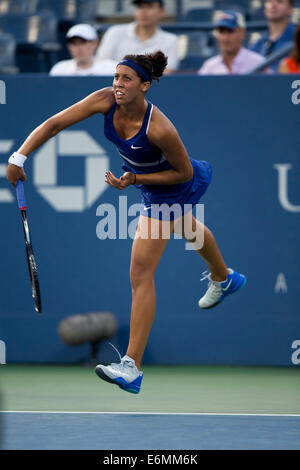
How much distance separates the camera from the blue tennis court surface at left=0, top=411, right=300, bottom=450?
4566mm

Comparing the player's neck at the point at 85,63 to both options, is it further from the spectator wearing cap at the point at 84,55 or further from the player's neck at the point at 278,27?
the player's neck at the point at 278,27

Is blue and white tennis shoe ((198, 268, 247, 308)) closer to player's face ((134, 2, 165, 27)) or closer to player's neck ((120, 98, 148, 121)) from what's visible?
player's neck ((120, 98, 148, 121))

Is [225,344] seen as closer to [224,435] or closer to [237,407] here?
[237,407]

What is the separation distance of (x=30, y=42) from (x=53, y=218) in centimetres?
464

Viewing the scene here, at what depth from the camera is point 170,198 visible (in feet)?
19.1

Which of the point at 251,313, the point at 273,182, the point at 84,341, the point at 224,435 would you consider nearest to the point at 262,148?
the point at 273,182

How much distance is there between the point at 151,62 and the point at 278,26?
329 cm

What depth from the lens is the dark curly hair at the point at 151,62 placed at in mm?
5465

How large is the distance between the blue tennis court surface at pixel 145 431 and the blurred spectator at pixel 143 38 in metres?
4.01

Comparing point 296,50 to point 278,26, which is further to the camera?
point 278,26

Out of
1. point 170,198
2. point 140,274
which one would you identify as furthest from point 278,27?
point 140,274

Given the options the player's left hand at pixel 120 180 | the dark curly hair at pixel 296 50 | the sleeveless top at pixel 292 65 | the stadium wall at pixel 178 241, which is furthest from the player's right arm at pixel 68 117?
the sleeveless top at pixel 292 65

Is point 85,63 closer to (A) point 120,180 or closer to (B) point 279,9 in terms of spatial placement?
(B) point 279,9

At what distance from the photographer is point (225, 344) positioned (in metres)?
7.42
